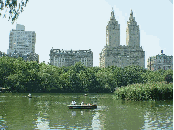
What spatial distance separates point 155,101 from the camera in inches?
2842

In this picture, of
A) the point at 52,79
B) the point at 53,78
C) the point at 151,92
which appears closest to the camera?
the point at 151,92

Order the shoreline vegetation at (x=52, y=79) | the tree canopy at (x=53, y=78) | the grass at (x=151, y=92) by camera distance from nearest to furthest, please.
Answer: the grass at (x=151, y=92) → the shoreline vegetation at (x=52, y=79) → the tree canopy at (x=53, y=78)

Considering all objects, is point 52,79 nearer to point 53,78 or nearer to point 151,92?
point 53,78

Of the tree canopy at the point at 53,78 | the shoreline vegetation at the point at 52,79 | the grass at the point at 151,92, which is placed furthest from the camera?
the tree canopy at the point at 53,78

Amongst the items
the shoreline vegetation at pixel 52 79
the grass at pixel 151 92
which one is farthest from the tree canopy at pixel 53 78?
the grass at pixel 151 92

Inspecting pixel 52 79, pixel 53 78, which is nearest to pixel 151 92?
pixel 52 79

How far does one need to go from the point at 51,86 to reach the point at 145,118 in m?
87.3

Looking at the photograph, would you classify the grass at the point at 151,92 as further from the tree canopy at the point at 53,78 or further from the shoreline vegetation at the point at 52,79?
the tree canopy at the point at 53,78

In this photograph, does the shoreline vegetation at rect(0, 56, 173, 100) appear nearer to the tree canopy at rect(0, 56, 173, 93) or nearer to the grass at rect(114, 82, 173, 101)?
the tree canopy at rect(0, 56, 173, 93)

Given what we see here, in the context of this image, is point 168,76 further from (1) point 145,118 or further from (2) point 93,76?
(1) point 145,118

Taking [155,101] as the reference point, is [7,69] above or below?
above

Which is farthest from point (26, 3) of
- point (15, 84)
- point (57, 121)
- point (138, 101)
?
point (15, 84)

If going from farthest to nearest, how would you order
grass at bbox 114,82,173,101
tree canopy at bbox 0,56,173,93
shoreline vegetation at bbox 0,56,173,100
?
tree canopy at bbox 0,56,173,93 < shoreline vegetation at bbox 0,56,173,100 < grass at bbox 114,82,173,101

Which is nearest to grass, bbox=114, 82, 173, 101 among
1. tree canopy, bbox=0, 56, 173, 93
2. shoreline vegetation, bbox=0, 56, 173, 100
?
shoreline vegetation, bbox=0, 56, 173, 100
